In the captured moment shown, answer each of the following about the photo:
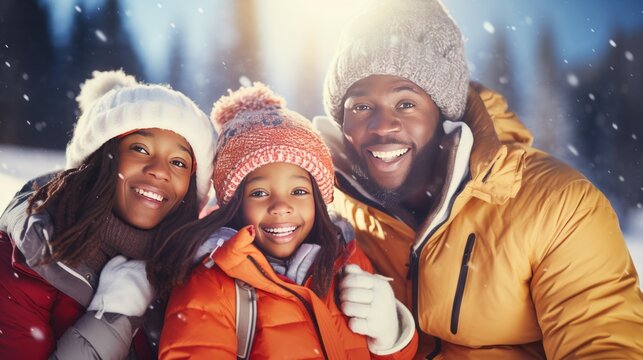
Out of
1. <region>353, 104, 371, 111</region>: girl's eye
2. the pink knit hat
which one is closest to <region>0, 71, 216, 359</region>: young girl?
the pink knit hat

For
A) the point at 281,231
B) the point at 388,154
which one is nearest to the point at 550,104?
the point at 388,154

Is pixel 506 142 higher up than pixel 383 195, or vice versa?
pixel 506 142

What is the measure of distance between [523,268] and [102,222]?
1.53 meters

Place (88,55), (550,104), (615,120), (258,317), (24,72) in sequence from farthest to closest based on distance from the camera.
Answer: (550,104), (88,55), (615,120), (24,72), (258,317)

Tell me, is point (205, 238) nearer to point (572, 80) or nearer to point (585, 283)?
point (585, 283)

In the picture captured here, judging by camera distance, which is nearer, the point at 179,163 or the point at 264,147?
the point at 264,147

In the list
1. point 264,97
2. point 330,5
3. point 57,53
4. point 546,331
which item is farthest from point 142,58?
point 546,331

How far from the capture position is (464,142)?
200cm

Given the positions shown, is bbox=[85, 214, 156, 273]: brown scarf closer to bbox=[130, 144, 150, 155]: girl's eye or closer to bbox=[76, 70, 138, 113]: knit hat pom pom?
bbox=[130, 144, 150, 155]: girl's eye

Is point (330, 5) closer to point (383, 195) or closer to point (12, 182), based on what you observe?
point (12, 182)

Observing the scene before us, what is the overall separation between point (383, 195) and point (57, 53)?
615 centimetres

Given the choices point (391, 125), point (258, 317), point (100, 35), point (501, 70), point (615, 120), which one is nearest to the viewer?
point (258, 317)

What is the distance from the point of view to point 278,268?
194 centimetres

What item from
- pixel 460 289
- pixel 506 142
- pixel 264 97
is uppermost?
pixel 264 97
